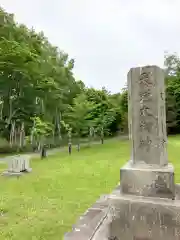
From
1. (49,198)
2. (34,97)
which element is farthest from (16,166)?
(34,97)

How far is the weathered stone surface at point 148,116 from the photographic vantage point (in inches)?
133

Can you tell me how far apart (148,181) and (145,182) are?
49 mm

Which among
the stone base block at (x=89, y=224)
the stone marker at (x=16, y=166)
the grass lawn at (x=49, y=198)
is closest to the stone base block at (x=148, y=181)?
the stone base block at (x=89, y=224)

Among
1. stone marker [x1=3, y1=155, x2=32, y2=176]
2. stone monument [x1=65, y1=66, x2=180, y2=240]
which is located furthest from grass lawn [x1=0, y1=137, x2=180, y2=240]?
stone monument [x1=65, y1=66, x2=180, y2=240]

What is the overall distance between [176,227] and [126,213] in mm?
696

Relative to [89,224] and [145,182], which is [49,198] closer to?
[89,224]

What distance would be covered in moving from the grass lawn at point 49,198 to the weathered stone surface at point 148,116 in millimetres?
2233

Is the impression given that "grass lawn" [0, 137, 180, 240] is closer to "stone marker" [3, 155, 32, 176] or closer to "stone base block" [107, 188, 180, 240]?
"stone marker" [3, 155, 32, 176]

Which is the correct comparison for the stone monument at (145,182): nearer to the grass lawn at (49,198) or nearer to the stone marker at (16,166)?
the grass lawn at (49,198)

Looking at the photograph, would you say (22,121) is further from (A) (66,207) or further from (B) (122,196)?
(B) (122,196)

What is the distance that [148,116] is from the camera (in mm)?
3418

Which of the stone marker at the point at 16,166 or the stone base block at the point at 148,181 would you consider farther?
the stone marker at the point at 16,166

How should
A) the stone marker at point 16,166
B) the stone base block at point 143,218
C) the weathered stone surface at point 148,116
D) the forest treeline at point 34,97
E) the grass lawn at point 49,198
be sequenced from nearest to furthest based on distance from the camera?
the stone base block at point 143,218
the weathered stone surface at point 148,116
the grass lawn at point 49,198
the stone marker at point 16,166
the forest treeline at point 34,97

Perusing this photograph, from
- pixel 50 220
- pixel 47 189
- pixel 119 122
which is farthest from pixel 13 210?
pixel 119 122
